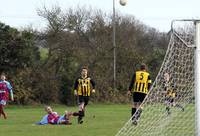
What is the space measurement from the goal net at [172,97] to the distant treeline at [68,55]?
69.8ft

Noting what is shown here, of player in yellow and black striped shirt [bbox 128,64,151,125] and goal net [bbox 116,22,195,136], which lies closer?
goal net [bbox 116,22,195,136]

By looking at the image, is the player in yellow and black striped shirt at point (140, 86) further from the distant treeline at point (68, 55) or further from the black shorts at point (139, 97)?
the distant treeline at point (68, 55)

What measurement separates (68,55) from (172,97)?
24.9 metres

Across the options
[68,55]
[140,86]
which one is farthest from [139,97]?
[68,55]

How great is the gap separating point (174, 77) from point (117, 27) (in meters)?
32.9

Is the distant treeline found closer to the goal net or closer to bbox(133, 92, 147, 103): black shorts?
bbox(133, 92, 147, 103): black shorts

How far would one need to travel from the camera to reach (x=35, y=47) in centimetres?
3928

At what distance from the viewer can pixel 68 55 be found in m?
40.9

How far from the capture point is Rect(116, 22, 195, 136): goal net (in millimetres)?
13203

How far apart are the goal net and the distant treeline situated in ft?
69.8

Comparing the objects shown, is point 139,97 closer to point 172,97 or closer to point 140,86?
point 140,86

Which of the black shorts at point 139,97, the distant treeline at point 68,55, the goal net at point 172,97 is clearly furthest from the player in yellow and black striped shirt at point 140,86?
the distant treeline at point 68,55

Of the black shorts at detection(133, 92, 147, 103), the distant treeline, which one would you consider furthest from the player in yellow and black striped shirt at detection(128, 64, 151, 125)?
the distant treeline

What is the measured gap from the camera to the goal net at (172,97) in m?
13.2
